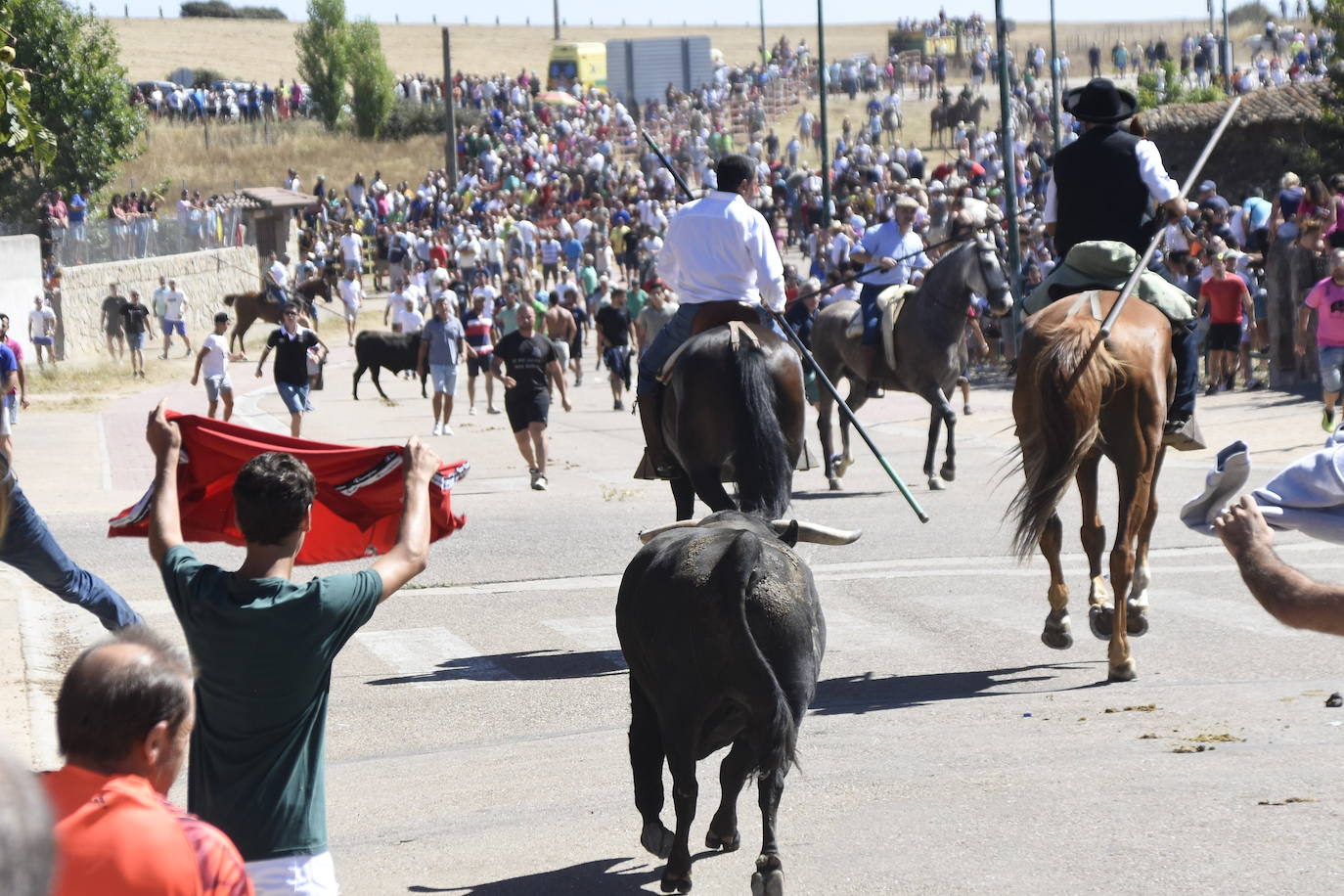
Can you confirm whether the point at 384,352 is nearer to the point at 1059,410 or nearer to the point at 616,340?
the point at 616,340

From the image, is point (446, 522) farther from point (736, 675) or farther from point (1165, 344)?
point (1165, 344)

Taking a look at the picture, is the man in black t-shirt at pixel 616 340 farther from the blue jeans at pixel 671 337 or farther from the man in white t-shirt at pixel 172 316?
the blue jeans at pixel 671 337

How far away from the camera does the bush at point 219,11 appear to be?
131375mm

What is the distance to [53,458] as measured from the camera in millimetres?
22312

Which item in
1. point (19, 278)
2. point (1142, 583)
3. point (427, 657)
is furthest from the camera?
point (19, 278)

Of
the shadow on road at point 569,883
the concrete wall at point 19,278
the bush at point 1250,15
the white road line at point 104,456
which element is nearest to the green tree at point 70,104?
the concrete wall at point 19,278

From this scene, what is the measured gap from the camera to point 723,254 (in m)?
10.3

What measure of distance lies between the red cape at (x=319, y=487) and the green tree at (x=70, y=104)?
38903 millimetres

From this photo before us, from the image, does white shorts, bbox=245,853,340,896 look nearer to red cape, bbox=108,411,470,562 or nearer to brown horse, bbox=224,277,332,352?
red cape, bbox=108,411,470,562

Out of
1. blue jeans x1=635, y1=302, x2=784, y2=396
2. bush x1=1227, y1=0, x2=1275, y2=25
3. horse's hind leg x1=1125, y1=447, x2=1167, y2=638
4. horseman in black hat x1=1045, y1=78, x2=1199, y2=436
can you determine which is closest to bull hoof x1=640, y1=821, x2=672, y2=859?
blue jeans x1=635, y1=302, x2=784, y2=396

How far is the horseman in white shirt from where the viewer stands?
10.2 meters

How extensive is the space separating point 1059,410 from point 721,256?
6.89 ft

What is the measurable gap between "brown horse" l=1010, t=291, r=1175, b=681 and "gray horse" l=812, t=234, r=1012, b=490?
7.20 meters

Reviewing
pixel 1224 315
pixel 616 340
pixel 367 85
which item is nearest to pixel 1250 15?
pixel 367 85
